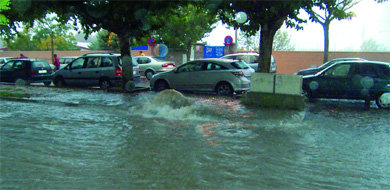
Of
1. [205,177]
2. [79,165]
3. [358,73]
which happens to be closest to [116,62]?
[358,73]

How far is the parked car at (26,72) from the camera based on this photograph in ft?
57.7

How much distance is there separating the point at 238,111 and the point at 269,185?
569 centimetres

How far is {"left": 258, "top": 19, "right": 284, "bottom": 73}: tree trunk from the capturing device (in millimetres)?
12516

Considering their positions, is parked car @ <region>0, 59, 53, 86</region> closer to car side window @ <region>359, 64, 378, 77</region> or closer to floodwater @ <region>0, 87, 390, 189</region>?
floodwater @ <region>0, 87, 390, 189</region>

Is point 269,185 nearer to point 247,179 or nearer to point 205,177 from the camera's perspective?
point 247,179

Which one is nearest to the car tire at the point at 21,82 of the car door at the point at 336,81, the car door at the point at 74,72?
the car door at the point at 74,72

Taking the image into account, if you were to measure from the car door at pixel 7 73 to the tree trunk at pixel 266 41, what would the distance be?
12.4 meters

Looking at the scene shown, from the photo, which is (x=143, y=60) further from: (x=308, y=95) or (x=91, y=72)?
(x=308, y=95)

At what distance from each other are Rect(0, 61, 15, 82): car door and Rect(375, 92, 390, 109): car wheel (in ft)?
52.5

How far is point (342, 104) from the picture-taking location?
1238 cm

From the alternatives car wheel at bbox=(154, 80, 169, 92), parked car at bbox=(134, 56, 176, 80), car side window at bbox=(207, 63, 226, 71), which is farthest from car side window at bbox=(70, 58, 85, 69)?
parked car at bbox=(134, 56, 176, 80)

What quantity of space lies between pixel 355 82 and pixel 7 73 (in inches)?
617

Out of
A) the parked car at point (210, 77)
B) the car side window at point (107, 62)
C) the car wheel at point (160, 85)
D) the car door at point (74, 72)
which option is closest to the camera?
the parked car at point (210, 77)

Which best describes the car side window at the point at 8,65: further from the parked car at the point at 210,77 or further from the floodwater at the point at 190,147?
the parked car at the point at 210,77
